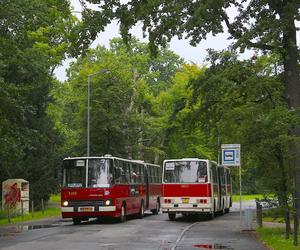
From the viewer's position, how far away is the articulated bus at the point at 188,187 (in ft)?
93.3

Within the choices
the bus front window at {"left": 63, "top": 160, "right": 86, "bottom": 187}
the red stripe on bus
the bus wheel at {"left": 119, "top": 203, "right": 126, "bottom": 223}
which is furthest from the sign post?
the bus front window at {"left": 63, "top": 160, "right": 86, "bottom": 187}

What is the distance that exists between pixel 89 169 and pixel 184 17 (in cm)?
954

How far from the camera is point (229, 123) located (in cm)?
2142

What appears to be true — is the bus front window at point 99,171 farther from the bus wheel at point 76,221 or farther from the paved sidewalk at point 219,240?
the paved sidewalk at point 219,240

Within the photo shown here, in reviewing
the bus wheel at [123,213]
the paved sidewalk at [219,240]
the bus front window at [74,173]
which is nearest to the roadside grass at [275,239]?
the paved sidewalk at [219,240]

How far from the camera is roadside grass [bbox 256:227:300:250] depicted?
15597mm

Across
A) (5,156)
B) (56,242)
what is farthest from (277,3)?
(5,156)

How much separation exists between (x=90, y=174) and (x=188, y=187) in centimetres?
499

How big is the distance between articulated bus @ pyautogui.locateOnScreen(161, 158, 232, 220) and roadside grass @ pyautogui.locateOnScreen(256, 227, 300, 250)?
256 inches

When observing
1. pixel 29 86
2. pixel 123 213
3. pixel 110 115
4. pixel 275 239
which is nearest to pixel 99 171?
pixel 123 213

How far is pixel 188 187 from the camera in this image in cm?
2852

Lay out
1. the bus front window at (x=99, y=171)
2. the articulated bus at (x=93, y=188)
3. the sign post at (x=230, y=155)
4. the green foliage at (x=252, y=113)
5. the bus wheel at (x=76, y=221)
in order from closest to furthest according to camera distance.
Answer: the green foliage at (x=252, y=113)
the sign post at (x=230, y=155)
the articulated bus at (x=93, y=188)
the bus front window at (x=99, y=171)
the bus wheel at (x=76, y=221)

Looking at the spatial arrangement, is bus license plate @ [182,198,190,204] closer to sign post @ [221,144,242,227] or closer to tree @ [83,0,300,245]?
sign post @ [221,144,242,227]

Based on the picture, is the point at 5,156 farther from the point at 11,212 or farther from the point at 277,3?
the point at 277,3
